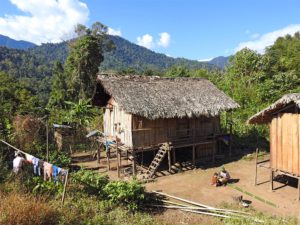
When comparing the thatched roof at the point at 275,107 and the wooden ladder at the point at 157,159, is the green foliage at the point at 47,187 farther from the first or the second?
the thatched roof at the point at 275,107

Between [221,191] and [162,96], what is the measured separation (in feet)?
20.0

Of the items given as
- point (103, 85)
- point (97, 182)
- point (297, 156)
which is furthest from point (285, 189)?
point (103, 85)

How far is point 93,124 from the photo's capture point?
22.8m

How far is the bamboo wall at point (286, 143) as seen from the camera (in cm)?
1238

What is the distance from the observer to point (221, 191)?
13.9 metres

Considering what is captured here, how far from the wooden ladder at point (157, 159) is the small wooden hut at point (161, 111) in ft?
1.00

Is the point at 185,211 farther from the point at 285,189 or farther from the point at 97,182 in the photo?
the point at 285,189

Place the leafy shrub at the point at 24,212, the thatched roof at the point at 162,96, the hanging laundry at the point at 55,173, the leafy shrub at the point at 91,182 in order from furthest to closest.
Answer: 1. the thatched roof at the point at 162,96
2. the leafy shrub at the point at 91,182
3. the hanging laundry at the point at 55,173
4. the leafy shrub at the point at 24,212

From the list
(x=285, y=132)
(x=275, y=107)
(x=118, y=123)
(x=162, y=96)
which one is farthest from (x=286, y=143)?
(x=118, y=123)

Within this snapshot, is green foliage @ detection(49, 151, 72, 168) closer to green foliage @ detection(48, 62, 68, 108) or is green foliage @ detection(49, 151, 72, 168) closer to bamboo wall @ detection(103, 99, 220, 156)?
bamboo wall @ detection(103, 99, 220, 156)

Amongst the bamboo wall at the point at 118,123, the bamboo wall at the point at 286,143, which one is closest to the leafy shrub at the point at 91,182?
the bamboo wall at the point at 118,123

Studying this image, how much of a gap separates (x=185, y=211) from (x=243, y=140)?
12.8m

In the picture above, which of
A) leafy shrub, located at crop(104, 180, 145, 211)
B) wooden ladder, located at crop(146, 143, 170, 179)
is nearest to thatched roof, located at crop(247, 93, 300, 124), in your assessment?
wooden ladder, located at crop(146, 143, 170, 179)

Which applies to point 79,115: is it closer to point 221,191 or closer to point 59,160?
point 59,160
